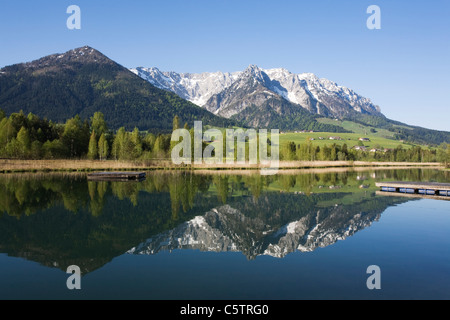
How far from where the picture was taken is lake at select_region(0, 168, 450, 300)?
561 inches

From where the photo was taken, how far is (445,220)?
2958 centimetres

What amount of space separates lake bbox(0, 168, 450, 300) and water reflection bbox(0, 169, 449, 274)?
0.33ft

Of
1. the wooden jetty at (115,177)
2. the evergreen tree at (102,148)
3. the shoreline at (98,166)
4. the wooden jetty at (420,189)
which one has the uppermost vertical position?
the evergreen tree at (102,148)

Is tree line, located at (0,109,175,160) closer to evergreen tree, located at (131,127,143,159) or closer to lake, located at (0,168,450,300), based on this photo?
evergreen tree, located at (131,127,143,159)

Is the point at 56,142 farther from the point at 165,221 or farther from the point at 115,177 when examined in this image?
the point at 165,221

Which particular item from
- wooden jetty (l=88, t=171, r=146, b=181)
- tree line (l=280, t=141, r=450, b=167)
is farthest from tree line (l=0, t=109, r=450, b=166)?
wooden jetty (l=88, t=171, r=146, b=181)

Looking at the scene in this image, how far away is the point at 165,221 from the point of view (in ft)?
92.9

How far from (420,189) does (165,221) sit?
37.9 meters

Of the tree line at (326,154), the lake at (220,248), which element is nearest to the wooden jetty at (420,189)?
the lake at (220,248)

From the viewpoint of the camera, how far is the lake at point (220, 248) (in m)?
14.3

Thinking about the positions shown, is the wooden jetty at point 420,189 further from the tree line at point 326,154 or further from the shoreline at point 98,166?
the tree line at point 326,154

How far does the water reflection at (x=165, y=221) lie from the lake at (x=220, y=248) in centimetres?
10
